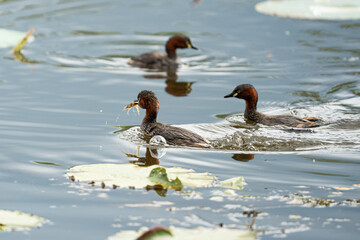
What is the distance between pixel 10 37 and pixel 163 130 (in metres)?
7.23

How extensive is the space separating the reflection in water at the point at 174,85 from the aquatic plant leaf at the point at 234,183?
444 centimetres

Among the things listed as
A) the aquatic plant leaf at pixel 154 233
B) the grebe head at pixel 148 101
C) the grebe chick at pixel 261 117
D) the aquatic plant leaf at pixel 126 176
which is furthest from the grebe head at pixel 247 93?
the aquatic plant leaf at pixel 154 233

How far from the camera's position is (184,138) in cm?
757

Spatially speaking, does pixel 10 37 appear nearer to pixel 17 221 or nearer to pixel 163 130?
pixel 163 130

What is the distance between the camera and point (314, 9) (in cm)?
1558

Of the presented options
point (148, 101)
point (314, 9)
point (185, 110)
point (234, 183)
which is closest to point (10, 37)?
point (185, 110)

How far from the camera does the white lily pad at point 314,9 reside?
1494 cm

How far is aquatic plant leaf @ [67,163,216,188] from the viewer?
19.0ft

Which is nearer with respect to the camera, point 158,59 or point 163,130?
point 163,130

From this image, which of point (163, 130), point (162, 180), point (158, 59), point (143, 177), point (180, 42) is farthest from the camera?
point (180, 42)

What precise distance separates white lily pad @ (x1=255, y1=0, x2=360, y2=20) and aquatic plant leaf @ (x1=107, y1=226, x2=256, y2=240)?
1082 cm

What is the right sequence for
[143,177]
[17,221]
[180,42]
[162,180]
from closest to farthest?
[17,221]
[162,180]
[143,177]
[180,42]

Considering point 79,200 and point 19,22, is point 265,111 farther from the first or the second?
point 19,22

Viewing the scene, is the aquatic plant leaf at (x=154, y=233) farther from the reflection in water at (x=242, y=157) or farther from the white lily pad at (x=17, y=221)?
the reflection in water at (x=242, y=157)
